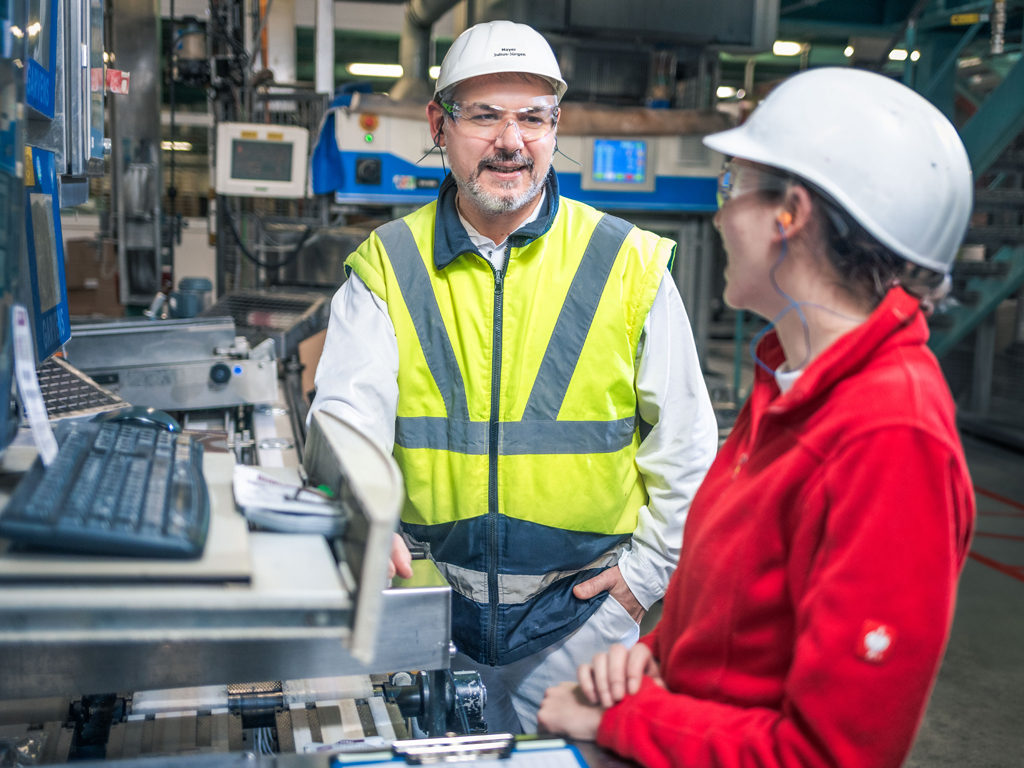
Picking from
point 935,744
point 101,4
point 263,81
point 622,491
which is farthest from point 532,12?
point 935,744

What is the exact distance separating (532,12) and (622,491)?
283 centimetres

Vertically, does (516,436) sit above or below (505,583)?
above

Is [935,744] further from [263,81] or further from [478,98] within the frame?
[263,81]

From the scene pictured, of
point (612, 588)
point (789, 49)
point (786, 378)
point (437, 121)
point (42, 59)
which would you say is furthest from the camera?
point (789, 49)

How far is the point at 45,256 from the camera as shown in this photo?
1577 mm

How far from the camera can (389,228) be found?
5.08 feet

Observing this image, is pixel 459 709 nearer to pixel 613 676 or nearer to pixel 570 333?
pixel 613 676

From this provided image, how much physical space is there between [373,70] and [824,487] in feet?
36.9

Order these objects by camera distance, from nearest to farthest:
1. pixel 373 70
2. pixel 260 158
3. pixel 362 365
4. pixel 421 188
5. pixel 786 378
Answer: pixel 786 378, pixel 362 365, pixel 260 158, pixel 421 188, pixel 373 70

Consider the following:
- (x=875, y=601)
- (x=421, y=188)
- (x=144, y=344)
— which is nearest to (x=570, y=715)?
(x=875, y=601)

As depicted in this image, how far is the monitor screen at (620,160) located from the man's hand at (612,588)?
2685 mm

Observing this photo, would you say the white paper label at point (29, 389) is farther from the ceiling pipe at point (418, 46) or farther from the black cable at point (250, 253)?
the ceiling pipe at point (418, 46)

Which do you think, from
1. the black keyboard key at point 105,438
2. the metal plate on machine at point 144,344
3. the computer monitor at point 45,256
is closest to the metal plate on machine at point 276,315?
the metal plate on machine at point 144,344

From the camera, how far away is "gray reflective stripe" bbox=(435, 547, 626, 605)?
1469 mm
